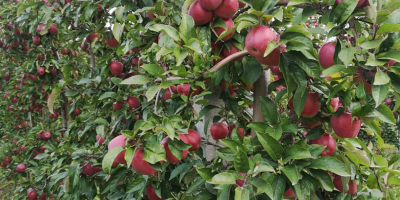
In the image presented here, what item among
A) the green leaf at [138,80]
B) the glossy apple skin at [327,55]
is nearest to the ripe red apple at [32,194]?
the green leaf at [138,80]

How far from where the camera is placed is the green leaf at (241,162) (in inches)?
28.3

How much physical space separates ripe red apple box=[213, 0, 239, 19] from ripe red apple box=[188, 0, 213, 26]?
24 mm

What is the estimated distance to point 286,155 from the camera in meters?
0.77

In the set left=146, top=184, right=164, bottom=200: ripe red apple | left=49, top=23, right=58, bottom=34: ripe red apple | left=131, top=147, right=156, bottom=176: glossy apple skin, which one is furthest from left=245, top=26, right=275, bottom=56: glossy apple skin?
left=49, top=23, right=58, bottom=34: ripe red apple

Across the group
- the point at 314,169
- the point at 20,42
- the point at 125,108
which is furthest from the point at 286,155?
the point at 20,42

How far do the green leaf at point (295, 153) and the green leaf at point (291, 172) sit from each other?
0.02m

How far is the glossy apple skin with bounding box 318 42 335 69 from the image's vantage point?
761mm

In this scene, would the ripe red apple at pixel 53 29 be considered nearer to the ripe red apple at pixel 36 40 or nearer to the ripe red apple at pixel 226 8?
the ripe red apple at pixel 36 40

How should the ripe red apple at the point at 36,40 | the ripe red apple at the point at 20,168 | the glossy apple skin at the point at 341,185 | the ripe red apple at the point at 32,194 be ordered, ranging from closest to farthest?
1. the glossy apple skin at the point at 341,185
2. the ripe red apple at the point at 32,194
3. the ripe red apple at the point at 36,40
4. the ripe red apple at the point at 20,168

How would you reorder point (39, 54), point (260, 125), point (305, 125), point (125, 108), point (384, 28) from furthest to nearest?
→ point (39, 54) → point (125, 108) → point (305, 125) → point (260, 125) → point (384, 28)

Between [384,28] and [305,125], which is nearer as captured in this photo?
[384,28]

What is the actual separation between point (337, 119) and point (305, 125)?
0.16 meters

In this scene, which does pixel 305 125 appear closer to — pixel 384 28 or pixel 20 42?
pixel 384 28

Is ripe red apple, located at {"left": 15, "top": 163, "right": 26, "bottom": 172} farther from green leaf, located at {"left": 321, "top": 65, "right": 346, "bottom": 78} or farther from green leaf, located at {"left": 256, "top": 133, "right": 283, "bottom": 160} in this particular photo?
green leaf, located at {"left": 321, "top": 65, "right": 346, "bottom": 78}
